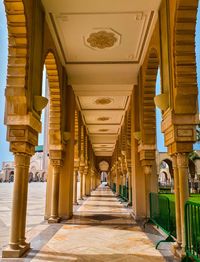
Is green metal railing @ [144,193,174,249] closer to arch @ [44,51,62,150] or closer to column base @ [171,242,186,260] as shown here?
column base @ [171,242,186,260]

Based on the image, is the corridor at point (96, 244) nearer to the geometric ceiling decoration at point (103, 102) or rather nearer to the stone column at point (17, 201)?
the stone column at point (17, 201)

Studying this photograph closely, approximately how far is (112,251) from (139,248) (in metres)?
0.48

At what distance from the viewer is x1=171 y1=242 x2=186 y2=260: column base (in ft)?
11.6

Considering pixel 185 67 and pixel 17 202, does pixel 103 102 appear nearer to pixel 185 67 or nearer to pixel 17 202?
pixel 185 67

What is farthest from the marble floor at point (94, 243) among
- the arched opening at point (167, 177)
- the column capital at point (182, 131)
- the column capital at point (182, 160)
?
the arched opening at point (167, 177)

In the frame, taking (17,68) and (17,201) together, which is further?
(17,68)

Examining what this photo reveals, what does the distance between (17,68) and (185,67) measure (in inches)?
101

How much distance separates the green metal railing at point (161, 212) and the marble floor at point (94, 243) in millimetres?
272

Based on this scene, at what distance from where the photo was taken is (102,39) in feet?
19.4

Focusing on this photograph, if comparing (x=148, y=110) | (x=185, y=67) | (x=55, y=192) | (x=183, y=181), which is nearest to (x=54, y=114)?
(x=55, y=192)

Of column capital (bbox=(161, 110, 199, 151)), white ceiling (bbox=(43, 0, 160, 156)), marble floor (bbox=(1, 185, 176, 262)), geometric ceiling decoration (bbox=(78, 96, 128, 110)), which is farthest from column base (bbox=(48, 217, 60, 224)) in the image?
geometric ceiling decoration (bbox=(78, 96, 128, 110))

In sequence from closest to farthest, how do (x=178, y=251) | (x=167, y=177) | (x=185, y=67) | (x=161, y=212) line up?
(x=178, y=251), (x=185, y=67), (x=161, y=212), (x=167, y=177)

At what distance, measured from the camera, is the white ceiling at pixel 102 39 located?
4.83 metres

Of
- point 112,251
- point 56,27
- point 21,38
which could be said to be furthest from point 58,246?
point 56,27
